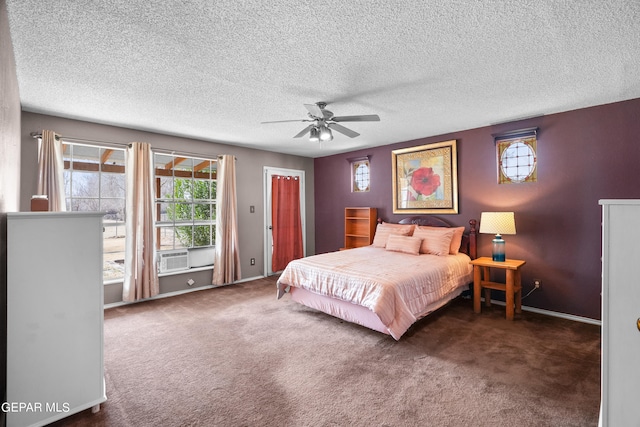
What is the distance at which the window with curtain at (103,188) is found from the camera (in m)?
3.70

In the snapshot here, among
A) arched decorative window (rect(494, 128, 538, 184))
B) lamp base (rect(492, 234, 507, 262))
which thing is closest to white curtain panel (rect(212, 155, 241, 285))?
lamp base (rect(492, 234, 507, 262))

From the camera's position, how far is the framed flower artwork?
437cm

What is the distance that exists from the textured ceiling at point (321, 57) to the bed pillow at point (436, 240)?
1593mm

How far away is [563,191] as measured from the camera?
3.45 meters

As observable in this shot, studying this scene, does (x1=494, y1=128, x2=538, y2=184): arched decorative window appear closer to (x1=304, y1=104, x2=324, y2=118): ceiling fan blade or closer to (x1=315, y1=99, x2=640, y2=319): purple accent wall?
(x1=315, y1=99, x2=640, y2=319): purple accent wall

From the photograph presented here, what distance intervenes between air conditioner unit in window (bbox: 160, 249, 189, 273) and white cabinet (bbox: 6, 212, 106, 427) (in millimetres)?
2684

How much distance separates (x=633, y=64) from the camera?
2.31 meters

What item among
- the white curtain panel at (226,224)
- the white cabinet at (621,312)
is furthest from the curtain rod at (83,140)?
the white cabinet at (621,312)

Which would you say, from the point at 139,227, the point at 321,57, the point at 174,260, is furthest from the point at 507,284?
the point at 139,227

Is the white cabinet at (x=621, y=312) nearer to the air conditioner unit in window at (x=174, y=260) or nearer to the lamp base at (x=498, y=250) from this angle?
the lamp base at (x=498, y=250)

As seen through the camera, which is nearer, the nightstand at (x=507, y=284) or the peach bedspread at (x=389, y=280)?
the peach bedspread at (x=389, y=280)

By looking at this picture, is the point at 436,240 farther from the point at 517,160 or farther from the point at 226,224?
the point at 226,224

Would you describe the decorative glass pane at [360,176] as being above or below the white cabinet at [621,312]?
above

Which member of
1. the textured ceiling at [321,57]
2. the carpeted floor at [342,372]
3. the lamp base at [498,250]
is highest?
the textured ceiling at [321,57]
